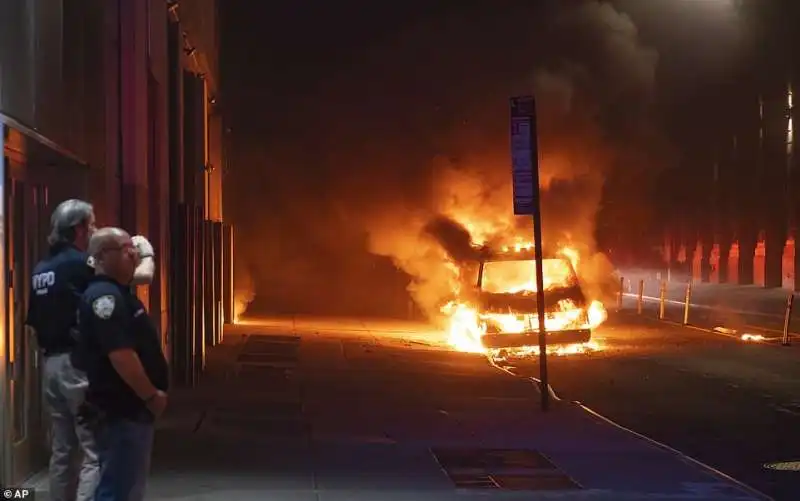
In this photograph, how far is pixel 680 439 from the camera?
1072cm

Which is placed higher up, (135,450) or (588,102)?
(588,102)

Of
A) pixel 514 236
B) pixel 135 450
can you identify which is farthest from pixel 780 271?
pixel 135 450

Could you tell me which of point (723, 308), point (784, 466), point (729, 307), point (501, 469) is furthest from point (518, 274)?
point (729, 307)

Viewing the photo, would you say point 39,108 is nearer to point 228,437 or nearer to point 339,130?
point 228,437

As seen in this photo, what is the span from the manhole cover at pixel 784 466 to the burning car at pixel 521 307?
838 cm

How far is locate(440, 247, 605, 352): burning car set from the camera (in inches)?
730

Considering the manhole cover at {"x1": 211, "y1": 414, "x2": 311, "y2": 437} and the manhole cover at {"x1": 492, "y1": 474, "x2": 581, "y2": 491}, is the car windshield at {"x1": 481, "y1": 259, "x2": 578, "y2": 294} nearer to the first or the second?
the manhole cover at {"x1": 211, "y1": 414, "x2": 311, "y2": 437}

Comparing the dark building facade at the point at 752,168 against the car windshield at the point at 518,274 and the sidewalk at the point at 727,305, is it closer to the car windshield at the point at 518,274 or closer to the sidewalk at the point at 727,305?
the sidewalk at the point at 727,305

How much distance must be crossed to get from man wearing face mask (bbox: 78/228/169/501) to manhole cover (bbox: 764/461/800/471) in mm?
6336

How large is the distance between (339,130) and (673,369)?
14.4 metres

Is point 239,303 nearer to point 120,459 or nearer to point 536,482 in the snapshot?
point 536,482

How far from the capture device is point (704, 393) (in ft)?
45.5

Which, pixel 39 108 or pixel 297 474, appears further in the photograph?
pixel 297 474

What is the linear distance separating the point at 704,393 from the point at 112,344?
10.7 meters
